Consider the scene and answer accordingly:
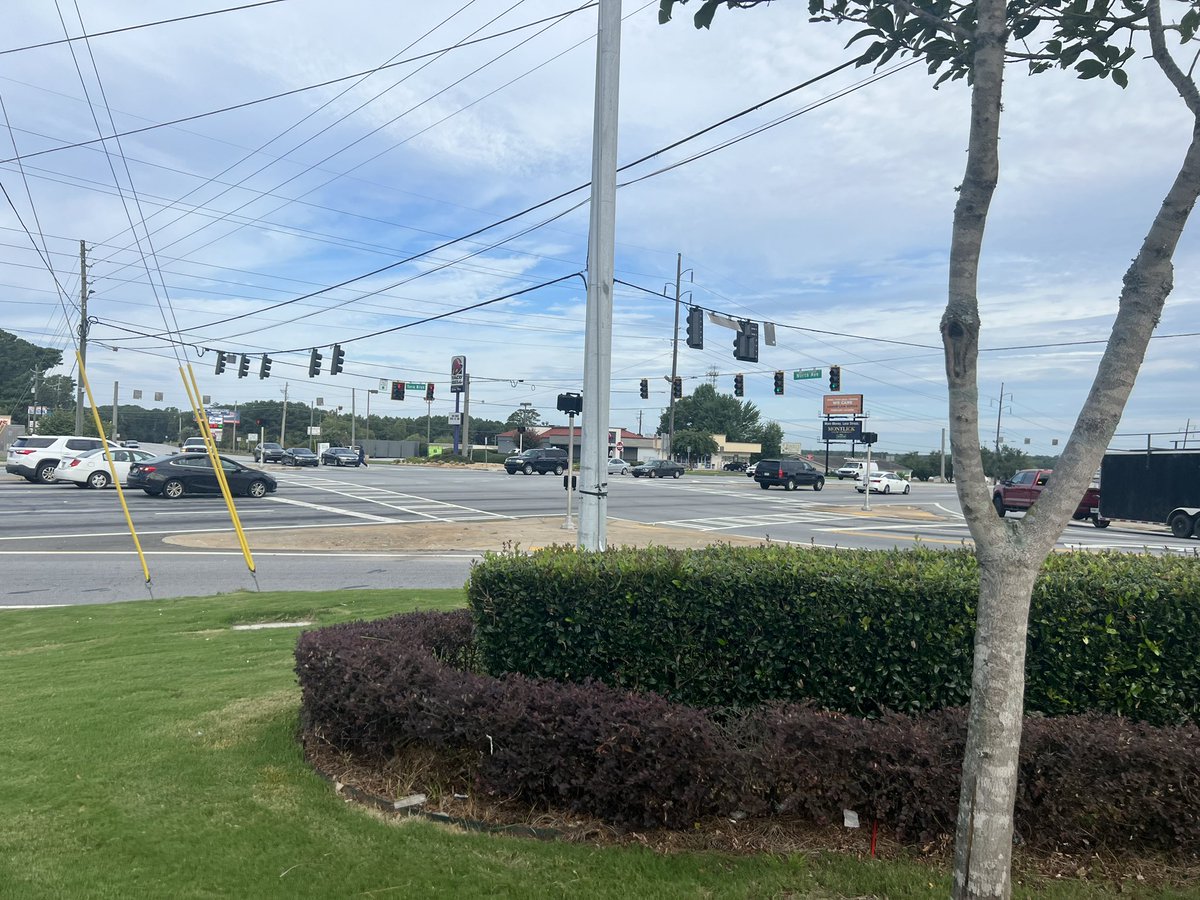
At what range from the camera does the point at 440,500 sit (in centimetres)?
3288

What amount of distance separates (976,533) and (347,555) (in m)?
17.0

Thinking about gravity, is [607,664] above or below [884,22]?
below

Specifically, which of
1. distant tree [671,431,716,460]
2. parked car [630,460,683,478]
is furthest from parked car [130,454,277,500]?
distant tree [671,431,716,460]

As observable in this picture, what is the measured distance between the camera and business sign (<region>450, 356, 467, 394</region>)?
2872 inches

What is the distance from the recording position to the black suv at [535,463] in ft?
185

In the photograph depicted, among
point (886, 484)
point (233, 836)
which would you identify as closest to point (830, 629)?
point (233, 836)

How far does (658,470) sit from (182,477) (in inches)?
1533

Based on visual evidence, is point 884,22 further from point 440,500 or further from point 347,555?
point 440,500

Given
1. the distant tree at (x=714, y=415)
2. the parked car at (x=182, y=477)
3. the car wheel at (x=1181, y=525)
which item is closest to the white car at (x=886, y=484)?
the car wheel at (x=1181, y=525)

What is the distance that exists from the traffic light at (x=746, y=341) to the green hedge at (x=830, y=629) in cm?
2705

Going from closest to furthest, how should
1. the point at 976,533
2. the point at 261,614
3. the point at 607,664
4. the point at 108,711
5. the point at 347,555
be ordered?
the point at 976,533, the point at 607,664, the point at 108,711, the point at 261,614, the point at 347,555

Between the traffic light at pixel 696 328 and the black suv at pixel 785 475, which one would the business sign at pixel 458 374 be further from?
the traffic light at pixel 696 328

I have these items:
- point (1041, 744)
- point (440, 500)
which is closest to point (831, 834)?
point (1041, 744)

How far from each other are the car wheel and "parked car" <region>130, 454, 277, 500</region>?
29.7m
